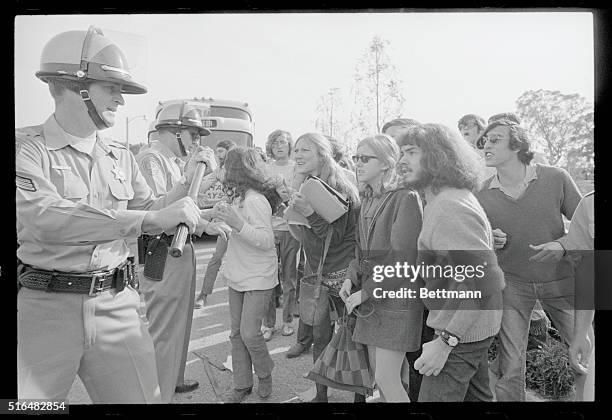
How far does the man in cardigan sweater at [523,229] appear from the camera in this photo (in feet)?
8.58

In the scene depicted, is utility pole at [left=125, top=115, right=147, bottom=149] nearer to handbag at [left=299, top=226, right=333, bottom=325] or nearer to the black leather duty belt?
the black leather duty belt

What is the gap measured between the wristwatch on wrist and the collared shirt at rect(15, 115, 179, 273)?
4.96 ft

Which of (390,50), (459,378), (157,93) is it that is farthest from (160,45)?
(459,378)

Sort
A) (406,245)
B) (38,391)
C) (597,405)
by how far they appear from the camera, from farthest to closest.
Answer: (597,405) < (406,245) < (38,391)

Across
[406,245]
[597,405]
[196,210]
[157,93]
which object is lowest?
[597,405]

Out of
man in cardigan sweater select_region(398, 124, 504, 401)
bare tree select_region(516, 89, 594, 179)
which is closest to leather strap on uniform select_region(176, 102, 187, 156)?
man in cardigan sweater select_region(398, 124, 504, 401)

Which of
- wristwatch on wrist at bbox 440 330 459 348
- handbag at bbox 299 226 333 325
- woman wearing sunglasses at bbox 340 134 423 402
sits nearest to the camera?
wristwatch on wrist at bbox 440 330 459 348

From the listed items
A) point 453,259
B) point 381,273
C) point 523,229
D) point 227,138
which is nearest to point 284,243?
point 381,273

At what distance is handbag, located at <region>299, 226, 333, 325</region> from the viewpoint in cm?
267

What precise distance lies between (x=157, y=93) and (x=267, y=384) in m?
1.66

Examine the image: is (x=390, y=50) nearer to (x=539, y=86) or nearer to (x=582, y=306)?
(x=539, y=86)

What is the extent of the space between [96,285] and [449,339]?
1673 millimetres

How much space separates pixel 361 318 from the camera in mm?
2629

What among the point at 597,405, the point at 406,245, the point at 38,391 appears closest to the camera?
the point at 38,391
